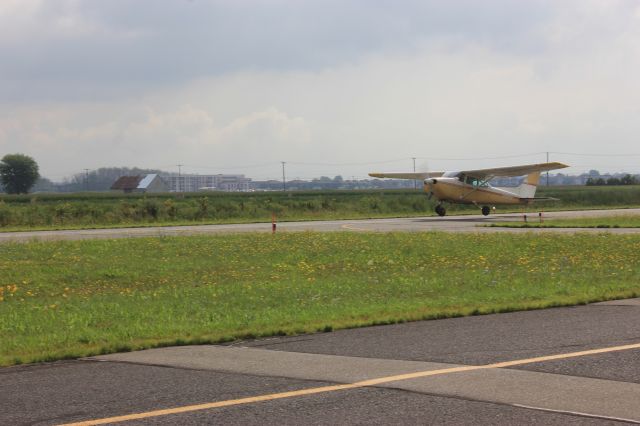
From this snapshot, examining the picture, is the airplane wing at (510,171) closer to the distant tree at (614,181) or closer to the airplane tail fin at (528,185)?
the airplane tail fin at (528,185)

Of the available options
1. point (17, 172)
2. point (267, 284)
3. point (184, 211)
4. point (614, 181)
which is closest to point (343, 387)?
point (267, 284)

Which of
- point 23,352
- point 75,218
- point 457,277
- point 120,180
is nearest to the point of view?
point 23,352

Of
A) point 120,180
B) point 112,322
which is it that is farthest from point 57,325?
point 120,180

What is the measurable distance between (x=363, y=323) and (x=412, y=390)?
4207 millimetres

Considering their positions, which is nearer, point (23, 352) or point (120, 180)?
point (23, 352)

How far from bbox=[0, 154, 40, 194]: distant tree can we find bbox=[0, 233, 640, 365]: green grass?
12939 centimetres

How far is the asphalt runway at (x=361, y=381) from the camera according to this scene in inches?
244

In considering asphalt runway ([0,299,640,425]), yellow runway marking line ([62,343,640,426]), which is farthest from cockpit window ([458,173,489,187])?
yellow runway marking line ([62,343,640,426])

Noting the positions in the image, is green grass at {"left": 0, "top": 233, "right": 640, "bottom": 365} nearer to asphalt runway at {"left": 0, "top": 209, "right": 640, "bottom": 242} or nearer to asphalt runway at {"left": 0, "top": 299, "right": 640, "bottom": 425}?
asphalt runway at {"left": 0, "top": 299, "right": 640, "bottom": 425}

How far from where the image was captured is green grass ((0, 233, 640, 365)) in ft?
35.8

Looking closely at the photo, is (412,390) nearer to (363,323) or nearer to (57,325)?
(363,323)

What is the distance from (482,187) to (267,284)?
39498 millimetres

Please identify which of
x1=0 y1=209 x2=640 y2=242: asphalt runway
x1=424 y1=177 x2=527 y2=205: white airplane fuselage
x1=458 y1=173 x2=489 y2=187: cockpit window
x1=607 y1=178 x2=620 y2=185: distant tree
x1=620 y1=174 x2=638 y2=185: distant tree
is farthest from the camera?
x1=607 y1=178 x2=620 y2=185: distant tree

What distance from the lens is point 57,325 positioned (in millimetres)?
11383
